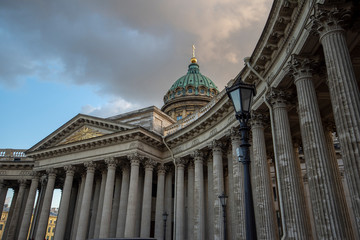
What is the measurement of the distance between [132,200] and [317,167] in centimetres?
1862

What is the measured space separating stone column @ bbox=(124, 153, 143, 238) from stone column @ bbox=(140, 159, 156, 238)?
3.00 feet

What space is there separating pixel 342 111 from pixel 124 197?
22.9 meters

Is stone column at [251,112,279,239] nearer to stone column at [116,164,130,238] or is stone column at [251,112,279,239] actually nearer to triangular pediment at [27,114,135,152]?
stone column at [116,164,130,238]

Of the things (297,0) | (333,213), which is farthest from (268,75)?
(333,213)

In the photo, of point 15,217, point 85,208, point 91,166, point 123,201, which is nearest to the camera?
point 123,201

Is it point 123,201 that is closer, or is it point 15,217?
point 123,201

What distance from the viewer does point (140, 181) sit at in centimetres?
3002

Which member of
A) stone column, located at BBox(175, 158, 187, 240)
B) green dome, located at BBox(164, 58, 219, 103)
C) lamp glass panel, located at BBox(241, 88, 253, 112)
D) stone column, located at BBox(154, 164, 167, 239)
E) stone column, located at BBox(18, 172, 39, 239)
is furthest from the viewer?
green dome, located at BBox(164, 58, 219, 103)

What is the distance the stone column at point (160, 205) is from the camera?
90.3 feet

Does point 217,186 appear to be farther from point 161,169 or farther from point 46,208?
point 46,208

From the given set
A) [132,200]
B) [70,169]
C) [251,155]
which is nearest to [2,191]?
[70,169]

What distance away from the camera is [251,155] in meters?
19.8

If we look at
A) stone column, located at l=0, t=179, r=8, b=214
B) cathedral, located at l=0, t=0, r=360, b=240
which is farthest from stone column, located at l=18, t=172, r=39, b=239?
stone column, located at l=0, t=179, r=8, b=214

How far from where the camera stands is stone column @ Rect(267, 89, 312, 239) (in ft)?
42.4
